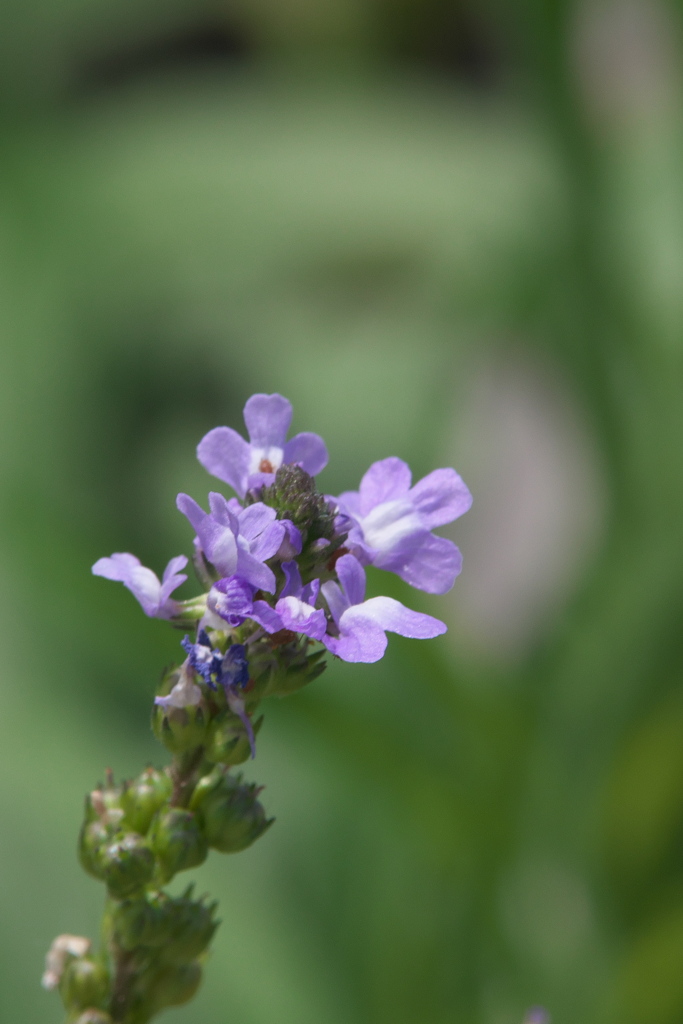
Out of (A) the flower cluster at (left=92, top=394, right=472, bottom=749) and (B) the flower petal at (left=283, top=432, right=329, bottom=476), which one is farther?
(B) the flower petal at (left=283, top=432, right=329, bottom=476)

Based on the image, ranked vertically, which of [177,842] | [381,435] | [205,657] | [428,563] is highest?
[381,435]

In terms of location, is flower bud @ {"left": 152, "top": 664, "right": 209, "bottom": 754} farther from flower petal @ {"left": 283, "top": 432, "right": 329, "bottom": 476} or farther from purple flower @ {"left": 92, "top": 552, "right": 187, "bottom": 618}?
flower petal @ {"left": 283, "top": 432, "right": 329, "bottom": 476}

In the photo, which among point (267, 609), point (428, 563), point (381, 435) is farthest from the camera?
point (381, 435)

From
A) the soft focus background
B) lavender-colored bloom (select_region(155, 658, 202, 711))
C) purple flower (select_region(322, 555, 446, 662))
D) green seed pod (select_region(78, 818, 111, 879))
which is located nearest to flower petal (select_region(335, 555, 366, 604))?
purple flower (select_region(322, 555, 446, 662))

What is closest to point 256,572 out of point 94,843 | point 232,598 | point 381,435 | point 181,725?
point 232,598

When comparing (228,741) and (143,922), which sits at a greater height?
(228,741)

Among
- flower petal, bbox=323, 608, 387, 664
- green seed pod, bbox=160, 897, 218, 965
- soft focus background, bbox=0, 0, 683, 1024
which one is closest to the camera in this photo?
flower petal, bbox=323, 608, 387, 664

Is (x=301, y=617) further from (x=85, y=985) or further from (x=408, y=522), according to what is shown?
(x=85, y=985)

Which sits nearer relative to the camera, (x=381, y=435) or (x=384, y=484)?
(x=384, y=484)
